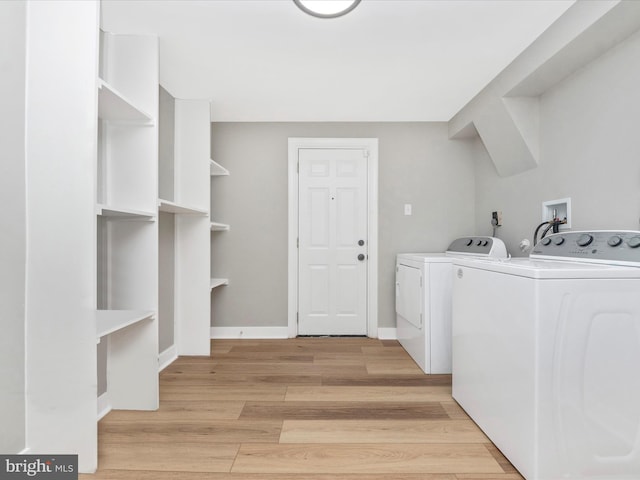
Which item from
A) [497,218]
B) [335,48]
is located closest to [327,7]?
[335,48]

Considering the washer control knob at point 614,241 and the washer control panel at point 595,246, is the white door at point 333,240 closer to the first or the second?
the washer control panel at point 595,246

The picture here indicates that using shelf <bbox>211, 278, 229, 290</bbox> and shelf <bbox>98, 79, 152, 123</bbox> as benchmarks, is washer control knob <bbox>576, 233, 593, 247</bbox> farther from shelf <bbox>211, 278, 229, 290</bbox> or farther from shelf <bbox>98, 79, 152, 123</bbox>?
shelf <bbox>211, 278, 229, 290</bbox>

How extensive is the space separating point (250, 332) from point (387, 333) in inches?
51.8

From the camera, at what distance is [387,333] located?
3.34 metres

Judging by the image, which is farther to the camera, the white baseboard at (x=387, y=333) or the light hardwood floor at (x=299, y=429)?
the white baseboard at (x=387, y=333)

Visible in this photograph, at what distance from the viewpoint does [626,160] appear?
170 cm

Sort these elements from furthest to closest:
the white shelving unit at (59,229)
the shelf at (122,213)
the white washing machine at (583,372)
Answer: the shelf at (122,213)
the white shelving unit at (59,229)
the white washing machine at (583,372)

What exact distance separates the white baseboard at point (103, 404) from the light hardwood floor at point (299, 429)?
43 mm

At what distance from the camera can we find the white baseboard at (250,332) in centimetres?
334

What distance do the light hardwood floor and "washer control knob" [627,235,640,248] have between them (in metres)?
1.04

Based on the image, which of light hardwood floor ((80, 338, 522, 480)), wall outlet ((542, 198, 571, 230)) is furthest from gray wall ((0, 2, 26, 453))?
wall outlet ((542, 198, 571, 230))

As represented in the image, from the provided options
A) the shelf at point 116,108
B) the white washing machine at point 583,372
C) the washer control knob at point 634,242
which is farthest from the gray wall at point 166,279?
the washer control knob at point 634,242

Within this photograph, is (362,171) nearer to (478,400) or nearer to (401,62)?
(401,62)

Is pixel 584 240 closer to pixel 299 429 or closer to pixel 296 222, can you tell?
pixel 299 429
